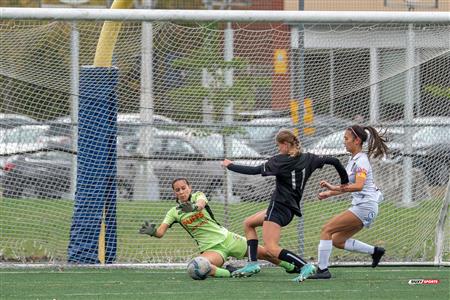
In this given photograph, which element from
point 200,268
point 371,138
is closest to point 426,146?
point 371,138

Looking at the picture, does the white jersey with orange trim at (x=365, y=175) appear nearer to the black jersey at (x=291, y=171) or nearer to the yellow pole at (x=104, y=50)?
the black jersey at (x=291, y=171)

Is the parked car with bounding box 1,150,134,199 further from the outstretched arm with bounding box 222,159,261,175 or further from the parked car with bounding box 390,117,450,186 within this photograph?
the parked car with bounding box 390,117,450,186

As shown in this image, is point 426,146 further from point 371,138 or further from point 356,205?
point 356,205

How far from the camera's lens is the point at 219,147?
40.7ft

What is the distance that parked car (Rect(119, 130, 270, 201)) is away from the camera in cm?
1202

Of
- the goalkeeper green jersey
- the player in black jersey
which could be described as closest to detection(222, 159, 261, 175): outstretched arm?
the player in black jersey

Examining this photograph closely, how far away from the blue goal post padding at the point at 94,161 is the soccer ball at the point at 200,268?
165 cm

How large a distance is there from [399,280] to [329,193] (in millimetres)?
1100

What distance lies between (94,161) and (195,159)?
1410 mm

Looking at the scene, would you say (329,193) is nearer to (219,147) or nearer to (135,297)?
(135,297)

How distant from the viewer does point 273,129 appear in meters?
12.2

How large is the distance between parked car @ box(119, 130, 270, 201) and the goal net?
0.6 inches

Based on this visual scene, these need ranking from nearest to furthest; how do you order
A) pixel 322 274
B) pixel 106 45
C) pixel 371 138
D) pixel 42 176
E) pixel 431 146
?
1. pixel 322 274
2. pixel 371 138
3. pixel 106 45
4. pixel 42 176
5. pixel 431 146

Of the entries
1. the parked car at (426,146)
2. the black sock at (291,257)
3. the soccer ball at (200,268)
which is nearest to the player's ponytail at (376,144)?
the black sock at (291,257)
